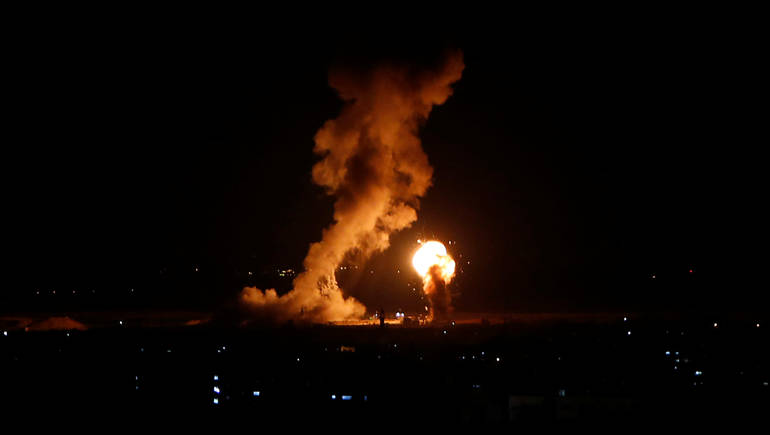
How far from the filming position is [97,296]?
2106 inches

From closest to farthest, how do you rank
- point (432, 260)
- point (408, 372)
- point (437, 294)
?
point (408, 372), point (432, 260), point (437, 294)

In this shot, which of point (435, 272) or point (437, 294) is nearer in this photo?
point (435, 272)

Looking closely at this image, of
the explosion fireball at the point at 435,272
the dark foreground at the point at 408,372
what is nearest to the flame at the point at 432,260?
the explosion fireball at the point at 435,272

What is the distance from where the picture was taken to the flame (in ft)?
108

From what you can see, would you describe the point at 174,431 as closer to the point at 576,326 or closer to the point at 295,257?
the point at 576,326

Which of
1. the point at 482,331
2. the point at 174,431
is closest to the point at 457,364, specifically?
the point at 482,331

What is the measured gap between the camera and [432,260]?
3281cm

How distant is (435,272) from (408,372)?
8.91 meters

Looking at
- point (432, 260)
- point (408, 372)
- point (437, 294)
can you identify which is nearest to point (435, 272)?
point (432, 260)

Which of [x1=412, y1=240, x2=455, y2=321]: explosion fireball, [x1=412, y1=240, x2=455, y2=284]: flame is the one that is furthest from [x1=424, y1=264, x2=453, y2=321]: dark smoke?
[x1=412, y1=240, x2=455, y2=284]: flame

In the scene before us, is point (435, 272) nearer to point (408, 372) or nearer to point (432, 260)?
point (432, 260)

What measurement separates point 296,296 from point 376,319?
3.22 meters

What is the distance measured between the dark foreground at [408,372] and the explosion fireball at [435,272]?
103 inches

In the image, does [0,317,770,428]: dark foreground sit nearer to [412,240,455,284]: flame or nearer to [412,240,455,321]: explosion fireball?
[412,240,455,321]: explosion fireball
